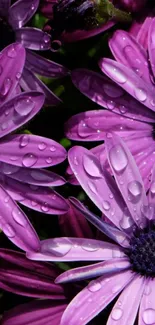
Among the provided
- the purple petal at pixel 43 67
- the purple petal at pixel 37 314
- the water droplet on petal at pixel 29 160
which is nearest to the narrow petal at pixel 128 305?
the purple petal at pixel 37 314

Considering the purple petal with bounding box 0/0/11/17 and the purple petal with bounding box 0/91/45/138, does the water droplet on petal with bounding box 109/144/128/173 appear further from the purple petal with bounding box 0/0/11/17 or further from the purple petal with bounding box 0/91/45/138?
the purple petal with bounding box 0/0/11/17

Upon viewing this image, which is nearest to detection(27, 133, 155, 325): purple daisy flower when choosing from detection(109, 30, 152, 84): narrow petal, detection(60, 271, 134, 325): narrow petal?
detection(60, 271, 134, 325): narrow petal

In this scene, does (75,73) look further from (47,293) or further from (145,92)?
(47,293)

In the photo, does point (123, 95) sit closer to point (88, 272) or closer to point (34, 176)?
point (34, 176)

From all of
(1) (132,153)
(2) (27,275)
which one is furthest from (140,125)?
(2) (27,275)

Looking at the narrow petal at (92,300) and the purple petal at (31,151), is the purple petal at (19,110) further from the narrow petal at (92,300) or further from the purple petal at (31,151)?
the narrow petal at (92,300)

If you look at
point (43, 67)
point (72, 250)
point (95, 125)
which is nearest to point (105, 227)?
point (72, 250)
